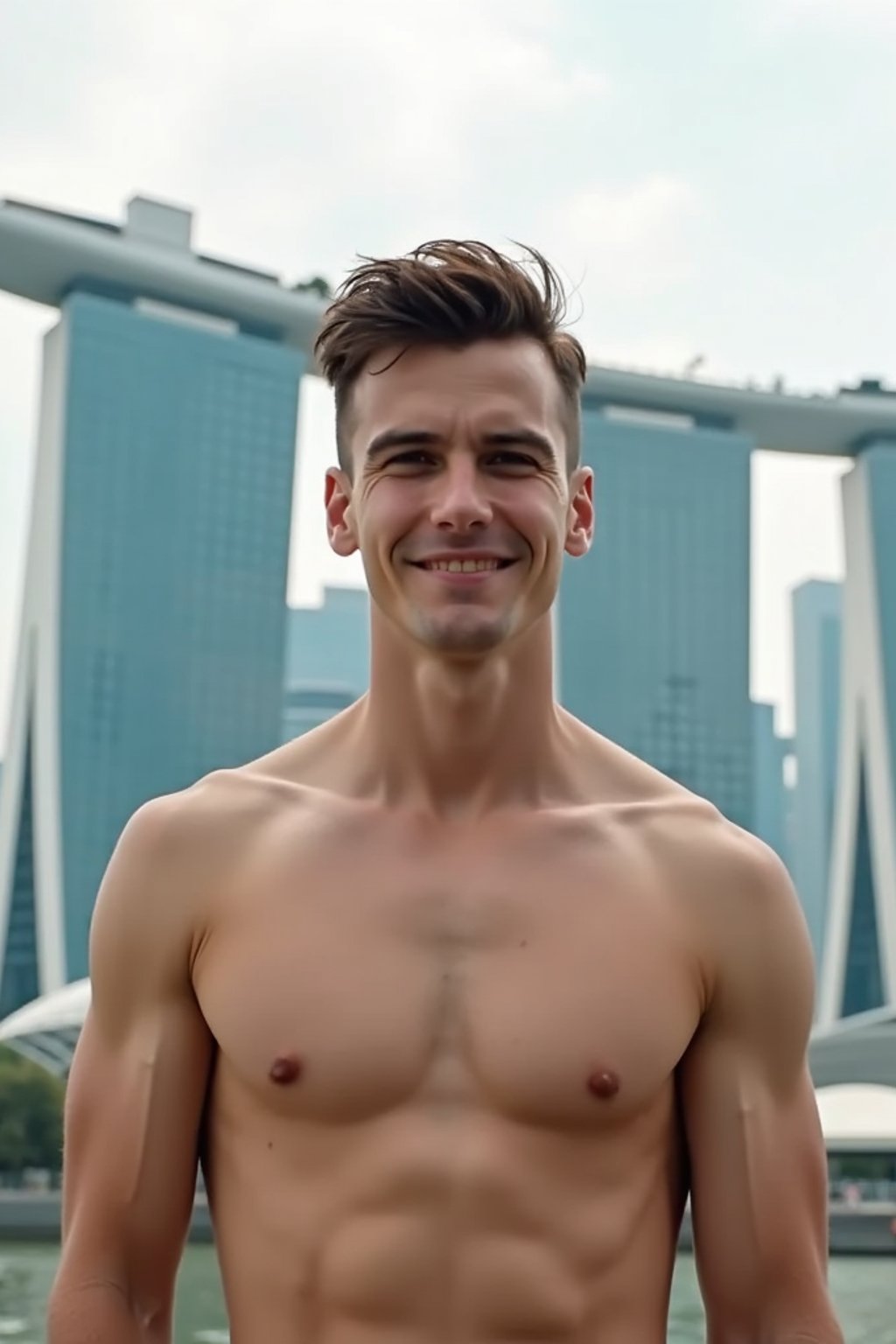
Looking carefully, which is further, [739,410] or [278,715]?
[739,410]

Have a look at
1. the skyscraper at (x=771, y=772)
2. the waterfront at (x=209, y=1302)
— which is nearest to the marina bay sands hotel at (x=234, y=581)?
the waterfront at (x=209, y=1302)

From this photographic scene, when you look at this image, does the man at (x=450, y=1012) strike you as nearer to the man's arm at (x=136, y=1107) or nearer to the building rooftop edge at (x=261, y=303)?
the man's arm at (x=136, y=1107)

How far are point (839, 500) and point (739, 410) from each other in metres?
6.75

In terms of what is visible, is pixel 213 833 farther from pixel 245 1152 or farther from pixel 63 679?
pixel 63 679

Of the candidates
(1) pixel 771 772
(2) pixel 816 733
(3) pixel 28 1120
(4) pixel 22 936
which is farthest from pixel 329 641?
(3) pixel 28 1120

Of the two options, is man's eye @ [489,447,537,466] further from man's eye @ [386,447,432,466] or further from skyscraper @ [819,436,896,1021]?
skyscraper @ [819,436,896,1021]

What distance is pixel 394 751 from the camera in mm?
1942

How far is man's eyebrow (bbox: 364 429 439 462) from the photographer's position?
1.78m

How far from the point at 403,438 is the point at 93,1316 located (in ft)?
3.14

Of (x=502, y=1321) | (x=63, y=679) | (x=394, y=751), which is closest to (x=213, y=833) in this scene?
(x=394, y=751)

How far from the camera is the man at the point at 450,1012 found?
167 centimetres

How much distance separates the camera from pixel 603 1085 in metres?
1.70

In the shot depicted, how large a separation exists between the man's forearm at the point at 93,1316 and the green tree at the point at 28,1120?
111 ft

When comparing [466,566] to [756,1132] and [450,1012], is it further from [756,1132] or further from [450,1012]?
[756,1132]
